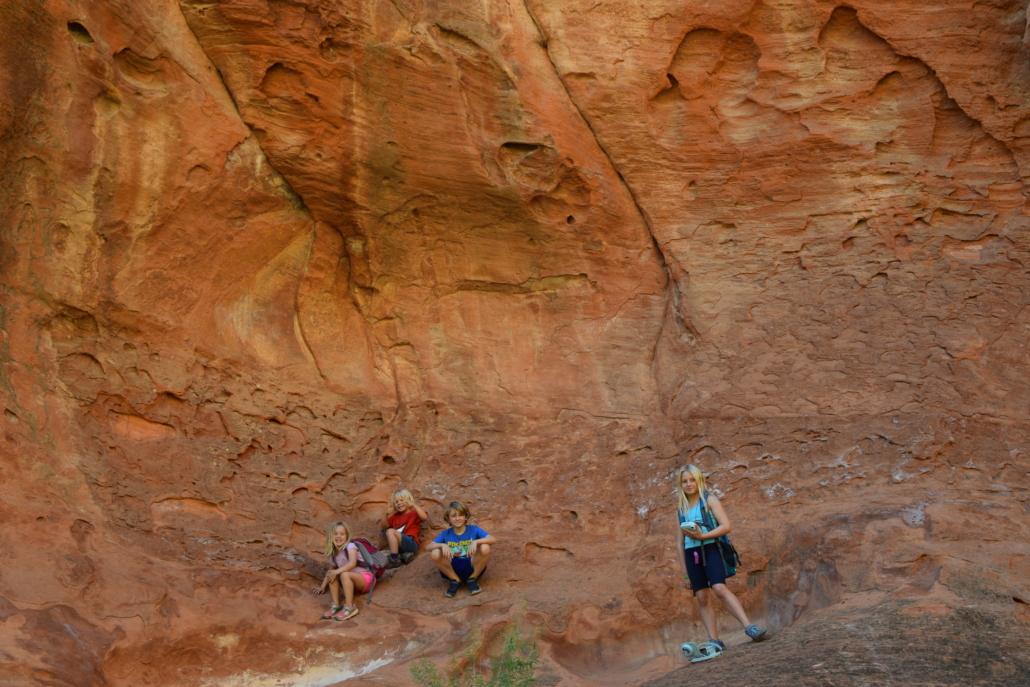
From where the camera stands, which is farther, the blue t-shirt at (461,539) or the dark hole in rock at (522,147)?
the dark hole in rock at (522,147)

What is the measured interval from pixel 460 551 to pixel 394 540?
0.78 meters

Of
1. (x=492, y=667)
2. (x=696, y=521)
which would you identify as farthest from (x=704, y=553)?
(x=492, y=667)

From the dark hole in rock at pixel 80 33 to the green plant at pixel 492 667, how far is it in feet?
15.7

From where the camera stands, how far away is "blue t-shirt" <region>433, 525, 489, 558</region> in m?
6.14

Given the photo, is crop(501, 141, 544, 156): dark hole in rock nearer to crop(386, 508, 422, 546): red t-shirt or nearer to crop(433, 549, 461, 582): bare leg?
crop(386, 508, 422, 546): red t-shirt

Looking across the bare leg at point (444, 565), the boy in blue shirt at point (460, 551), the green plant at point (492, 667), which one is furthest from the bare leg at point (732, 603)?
the bare leg at point (444, 565)

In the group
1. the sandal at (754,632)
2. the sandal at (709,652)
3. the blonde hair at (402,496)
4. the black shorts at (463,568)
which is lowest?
the sandal at (709,652)

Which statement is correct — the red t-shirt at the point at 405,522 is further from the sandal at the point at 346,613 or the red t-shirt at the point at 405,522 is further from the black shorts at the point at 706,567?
the black shorts at the point at 706,567

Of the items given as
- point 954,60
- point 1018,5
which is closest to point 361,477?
point 954,60

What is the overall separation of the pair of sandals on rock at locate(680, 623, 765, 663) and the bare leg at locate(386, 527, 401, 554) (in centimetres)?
266

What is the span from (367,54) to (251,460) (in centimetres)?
327

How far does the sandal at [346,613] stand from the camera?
5918 millimetres

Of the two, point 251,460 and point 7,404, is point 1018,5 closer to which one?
point 251,460

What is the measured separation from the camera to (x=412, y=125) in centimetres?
689
